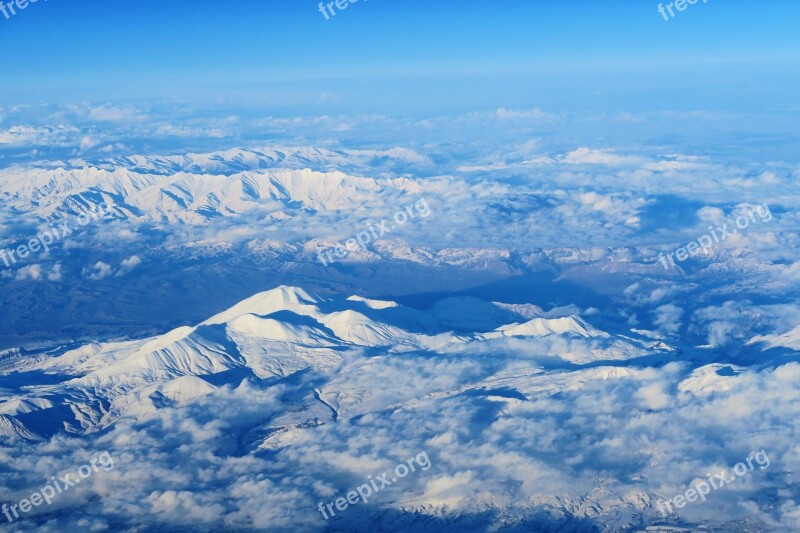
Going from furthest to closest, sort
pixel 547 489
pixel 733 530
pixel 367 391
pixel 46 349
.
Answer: pixel 46 349
pixel 367 391
pixel 547 489
pixel 733 530

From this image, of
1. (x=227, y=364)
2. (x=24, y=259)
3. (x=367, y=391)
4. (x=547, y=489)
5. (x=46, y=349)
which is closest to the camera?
(x=547, y=489)

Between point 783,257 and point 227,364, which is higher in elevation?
point 227,364

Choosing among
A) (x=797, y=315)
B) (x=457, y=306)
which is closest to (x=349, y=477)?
(x=457, y=306)

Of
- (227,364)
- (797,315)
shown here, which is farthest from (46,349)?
(797,315)

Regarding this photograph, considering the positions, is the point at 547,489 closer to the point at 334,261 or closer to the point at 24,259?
the point at 334,261

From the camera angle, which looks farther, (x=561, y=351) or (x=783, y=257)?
(x=783, y=257)

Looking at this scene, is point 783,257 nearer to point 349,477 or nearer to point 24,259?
point 349,477

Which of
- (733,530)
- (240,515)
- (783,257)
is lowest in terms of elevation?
(783,257)

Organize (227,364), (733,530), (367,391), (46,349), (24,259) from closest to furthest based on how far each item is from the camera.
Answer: (733,530)
(367,391)
(227,364)
(46,349)
(24,259)

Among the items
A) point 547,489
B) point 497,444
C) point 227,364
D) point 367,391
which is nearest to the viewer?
point 547,489
